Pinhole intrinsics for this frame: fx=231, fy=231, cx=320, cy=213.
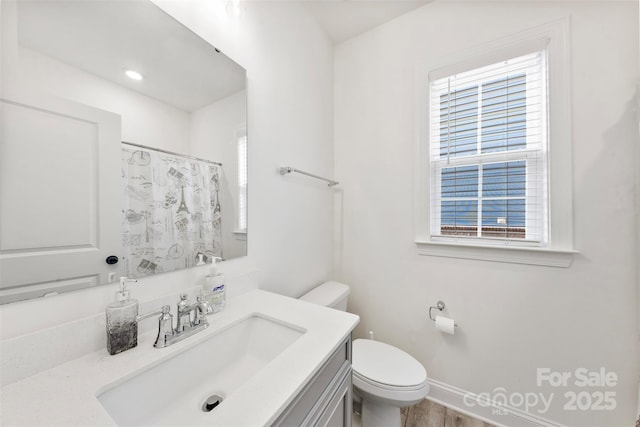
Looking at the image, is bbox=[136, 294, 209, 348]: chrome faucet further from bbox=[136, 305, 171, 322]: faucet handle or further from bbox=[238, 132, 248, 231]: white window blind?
bbox=[238, 132, 248, 231]: white window blind

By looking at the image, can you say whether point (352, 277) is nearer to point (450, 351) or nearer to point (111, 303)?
point (450, 351)

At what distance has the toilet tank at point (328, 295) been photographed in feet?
4.56

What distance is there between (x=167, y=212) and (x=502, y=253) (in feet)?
5.38

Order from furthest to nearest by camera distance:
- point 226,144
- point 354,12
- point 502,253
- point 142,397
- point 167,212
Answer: point 354,12 → point 502,253 → point 226,144 → point 167,212 → point 142,397

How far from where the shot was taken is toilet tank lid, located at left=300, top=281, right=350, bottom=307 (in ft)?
4.56

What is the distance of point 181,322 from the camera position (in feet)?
2.34

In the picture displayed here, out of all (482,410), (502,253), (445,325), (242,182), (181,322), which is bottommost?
(482,410)

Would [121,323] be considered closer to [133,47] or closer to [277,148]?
[133,47]

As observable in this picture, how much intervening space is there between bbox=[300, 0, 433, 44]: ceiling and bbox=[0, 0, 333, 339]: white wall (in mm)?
77

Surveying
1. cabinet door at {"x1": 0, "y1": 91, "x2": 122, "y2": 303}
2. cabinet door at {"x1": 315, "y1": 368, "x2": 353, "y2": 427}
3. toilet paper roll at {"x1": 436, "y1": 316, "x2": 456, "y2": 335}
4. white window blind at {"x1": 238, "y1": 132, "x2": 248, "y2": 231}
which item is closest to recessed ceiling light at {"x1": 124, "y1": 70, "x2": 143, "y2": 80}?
cabinet door at {"x1": 0, "y1": 91, "x2": 122, "y2": 303}

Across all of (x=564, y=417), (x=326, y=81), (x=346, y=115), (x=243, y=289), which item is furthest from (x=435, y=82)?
(x=564, y=417)

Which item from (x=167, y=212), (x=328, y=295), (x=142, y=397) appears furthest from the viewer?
(x=328, y=295)

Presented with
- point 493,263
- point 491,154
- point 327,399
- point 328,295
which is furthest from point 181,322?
point 491,154

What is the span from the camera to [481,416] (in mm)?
1352
